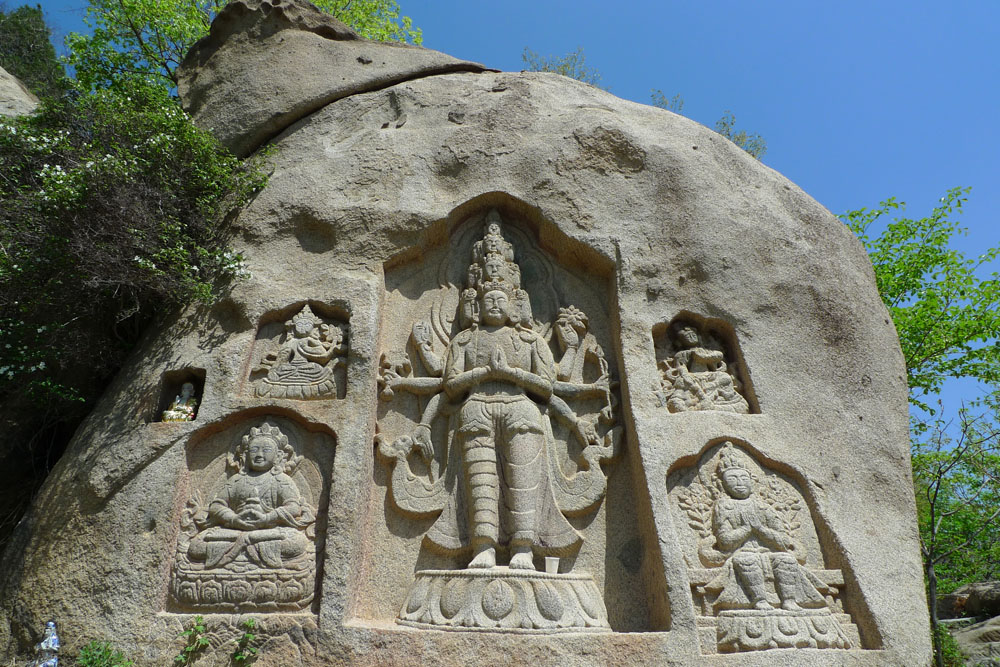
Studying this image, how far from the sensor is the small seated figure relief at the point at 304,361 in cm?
569

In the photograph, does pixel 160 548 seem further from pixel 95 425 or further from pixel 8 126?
pixel 8 126

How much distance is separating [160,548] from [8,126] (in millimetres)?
4837

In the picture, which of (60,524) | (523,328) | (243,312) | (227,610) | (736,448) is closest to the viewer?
(227,610)

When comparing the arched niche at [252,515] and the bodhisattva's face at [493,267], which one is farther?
the bodhisattva's face at [493,267]

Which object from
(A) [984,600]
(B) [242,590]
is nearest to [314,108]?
(B) [242,590]

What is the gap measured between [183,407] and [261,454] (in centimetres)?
88

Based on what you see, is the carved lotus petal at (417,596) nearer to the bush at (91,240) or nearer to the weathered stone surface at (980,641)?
the bush at (91,240)

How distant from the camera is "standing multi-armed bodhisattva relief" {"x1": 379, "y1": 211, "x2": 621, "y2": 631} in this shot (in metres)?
4.89

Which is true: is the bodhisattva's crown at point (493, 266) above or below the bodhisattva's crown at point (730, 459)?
above

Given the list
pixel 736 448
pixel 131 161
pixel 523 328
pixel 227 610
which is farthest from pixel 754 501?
pixel 131 161

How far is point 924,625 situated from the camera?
16.1ft

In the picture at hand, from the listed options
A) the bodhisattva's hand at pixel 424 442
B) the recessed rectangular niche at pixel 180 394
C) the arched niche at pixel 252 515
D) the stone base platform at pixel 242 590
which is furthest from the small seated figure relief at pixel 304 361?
the stone base platform at pixel 242 590

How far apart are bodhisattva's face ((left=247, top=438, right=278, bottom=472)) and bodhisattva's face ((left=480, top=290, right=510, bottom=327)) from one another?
2234 millimetres

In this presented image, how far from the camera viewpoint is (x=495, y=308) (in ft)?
20.5
